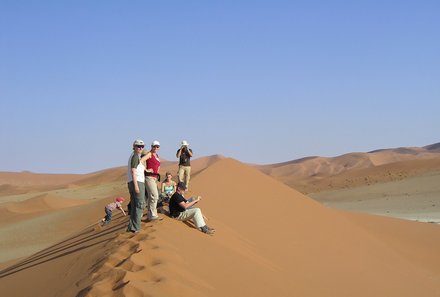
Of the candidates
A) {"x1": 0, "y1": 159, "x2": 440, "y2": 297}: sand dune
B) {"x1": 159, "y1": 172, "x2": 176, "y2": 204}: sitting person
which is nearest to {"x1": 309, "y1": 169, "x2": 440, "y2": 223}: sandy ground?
{"x1": 0, "y1": 159, "x2": 440, "y2": 297}: sand dune

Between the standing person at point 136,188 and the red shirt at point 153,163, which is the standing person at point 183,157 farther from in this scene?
the standing person at point 136,188

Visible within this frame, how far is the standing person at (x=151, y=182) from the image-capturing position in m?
8.60

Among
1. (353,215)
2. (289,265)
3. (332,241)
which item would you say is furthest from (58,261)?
(353,215)

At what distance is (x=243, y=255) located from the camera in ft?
26.3

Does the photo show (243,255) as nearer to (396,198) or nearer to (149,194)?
(149,194)

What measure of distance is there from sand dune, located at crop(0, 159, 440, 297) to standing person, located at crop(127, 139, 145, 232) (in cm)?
18

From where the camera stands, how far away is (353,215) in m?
17.4

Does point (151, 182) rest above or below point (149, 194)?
above

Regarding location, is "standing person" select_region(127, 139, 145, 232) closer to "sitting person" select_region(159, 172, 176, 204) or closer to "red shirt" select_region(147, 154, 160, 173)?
"red shirt" select_region(147, 154, 160, 173)

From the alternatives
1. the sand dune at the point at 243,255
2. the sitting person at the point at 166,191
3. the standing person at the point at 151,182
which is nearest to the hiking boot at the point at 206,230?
the sand dune at the point at 243,255

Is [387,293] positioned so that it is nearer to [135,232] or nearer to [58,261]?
[135,232]

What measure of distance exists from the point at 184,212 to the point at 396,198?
85.8ft

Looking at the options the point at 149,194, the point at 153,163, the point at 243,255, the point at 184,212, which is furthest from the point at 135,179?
the point at 243,255

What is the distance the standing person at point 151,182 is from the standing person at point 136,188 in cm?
40
